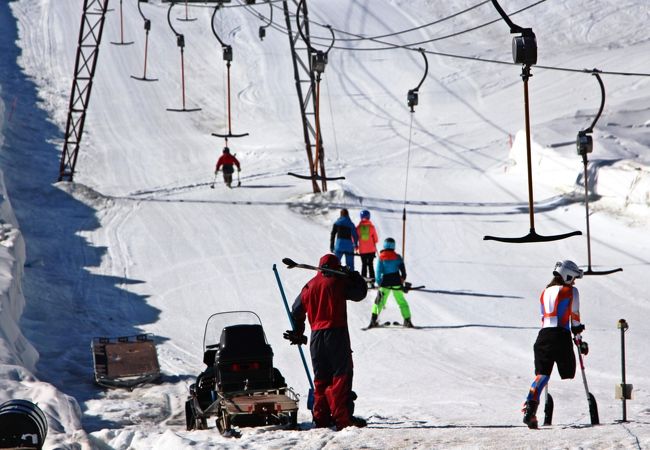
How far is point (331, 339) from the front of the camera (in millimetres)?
8984

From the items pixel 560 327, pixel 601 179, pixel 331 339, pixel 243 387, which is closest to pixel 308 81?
pixel 601 179

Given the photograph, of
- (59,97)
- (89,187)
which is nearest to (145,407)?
(89,187)

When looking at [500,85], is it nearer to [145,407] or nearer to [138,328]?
[138,328]

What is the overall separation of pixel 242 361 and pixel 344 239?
8.41 metres

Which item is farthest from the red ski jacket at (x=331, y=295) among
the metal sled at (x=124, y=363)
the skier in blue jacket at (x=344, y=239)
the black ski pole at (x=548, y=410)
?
the skier in blue jacket at (x=344, y=239)

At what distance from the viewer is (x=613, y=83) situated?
121 feet

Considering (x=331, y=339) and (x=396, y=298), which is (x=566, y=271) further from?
(x=396, y=298)

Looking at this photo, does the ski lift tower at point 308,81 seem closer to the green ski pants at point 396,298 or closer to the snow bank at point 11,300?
the green ski pants at point 396,298

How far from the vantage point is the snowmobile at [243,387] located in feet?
30.3

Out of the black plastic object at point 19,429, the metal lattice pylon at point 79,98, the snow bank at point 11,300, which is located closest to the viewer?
the black plastic object at point 19,429

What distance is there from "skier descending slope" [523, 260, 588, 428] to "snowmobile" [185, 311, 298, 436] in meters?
2.16

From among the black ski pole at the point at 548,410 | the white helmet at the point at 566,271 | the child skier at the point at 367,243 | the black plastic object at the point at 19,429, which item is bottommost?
the black ski pole at the point at 548,410

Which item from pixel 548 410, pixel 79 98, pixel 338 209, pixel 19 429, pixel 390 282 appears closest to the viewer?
pixel 19 429

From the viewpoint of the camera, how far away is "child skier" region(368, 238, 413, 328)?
15391 mm
